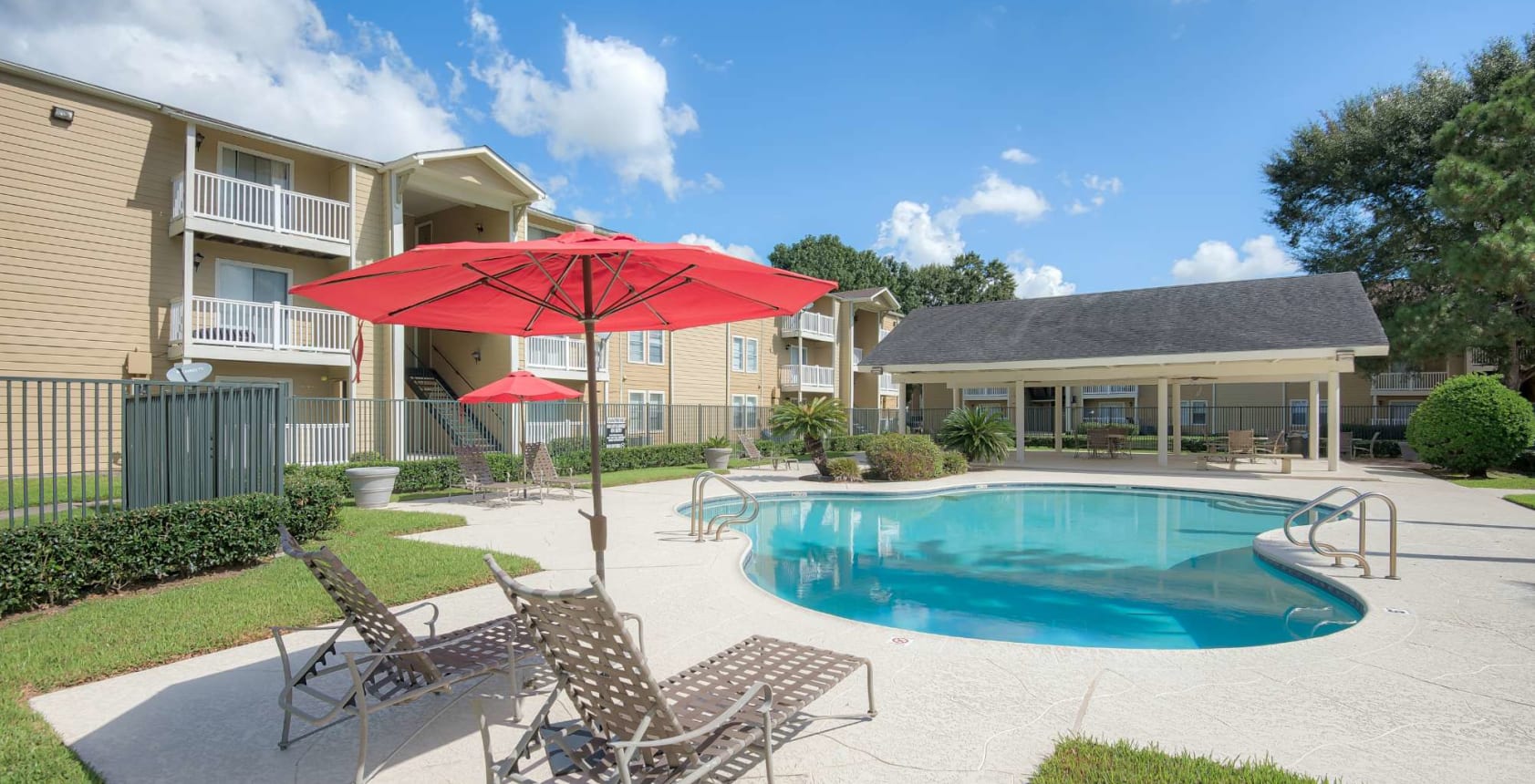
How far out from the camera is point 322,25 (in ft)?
49.9

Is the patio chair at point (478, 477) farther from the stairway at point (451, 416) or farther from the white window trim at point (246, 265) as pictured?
the white window trim at point (246, 265)

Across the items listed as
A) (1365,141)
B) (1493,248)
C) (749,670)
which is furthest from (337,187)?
(1365,141)

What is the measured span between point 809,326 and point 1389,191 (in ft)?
79.4

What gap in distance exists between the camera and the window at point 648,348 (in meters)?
25.0

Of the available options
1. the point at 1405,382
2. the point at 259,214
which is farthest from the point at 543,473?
the point at 1405,382

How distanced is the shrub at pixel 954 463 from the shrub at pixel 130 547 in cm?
1418

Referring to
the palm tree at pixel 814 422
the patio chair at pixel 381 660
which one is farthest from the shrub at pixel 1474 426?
the patio chair at pixel 381 660

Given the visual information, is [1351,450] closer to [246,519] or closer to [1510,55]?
[1510,55]

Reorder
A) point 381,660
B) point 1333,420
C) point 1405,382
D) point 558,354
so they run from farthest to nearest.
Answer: point 1405,382, point 558,354, point 1333,420, point 381,660

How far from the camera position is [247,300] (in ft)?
53.5

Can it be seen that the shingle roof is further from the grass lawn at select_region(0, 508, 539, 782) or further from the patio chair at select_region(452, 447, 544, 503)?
the grass lawn at select_region(0, 508, 539, 782)

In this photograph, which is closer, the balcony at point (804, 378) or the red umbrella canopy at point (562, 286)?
the red umbrella canopy at point (562, 286)

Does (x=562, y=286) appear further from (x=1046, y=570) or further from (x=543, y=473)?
(x=543, y=473)

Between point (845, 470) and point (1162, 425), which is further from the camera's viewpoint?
point (1162, 425)
